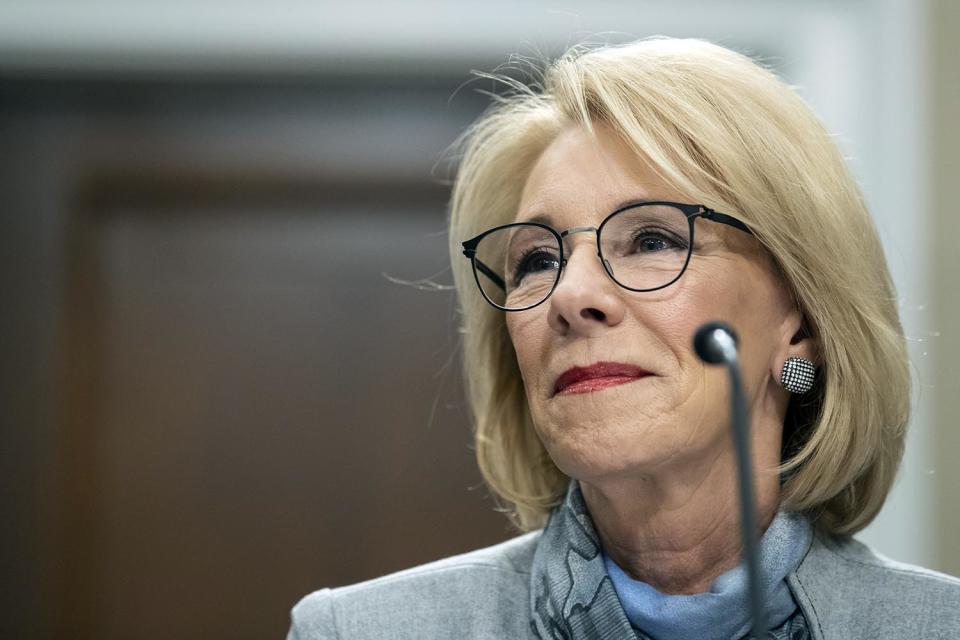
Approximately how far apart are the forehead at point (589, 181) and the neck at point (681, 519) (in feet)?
0.90

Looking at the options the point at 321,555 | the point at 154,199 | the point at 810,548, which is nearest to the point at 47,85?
the point at 154,199

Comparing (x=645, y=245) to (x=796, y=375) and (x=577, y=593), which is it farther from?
(x=577, y=593)

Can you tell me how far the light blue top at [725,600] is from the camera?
1007 millimetres

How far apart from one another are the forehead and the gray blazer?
40cm

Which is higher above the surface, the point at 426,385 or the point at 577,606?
the point at 577,606

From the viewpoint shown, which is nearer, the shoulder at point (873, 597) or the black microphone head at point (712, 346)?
the black microphone head at point (712, 346)

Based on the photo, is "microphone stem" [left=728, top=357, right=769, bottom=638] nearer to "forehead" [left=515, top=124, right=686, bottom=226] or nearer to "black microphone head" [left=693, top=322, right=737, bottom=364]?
"black microphone head" [left=693, top=322, right=737, bottom=364]

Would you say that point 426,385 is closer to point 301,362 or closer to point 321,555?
point 301,362

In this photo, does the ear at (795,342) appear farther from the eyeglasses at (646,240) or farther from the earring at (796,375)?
the eyeglasses at (646,240)

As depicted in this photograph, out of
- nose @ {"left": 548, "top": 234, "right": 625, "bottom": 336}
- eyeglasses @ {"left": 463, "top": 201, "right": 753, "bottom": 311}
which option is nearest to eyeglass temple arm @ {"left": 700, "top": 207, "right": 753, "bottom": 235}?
eyeglasses @ {"left": 463, "top": 201, "right": 753, "bottom": 311}

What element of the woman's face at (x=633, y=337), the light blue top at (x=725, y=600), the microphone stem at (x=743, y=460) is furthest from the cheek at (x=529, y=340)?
the microphone stem at (x=743, y=460)

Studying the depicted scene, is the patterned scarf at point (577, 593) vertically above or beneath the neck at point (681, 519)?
beneath

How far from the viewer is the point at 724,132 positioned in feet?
3.50

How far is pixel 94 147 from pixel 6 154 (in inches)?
6.9
